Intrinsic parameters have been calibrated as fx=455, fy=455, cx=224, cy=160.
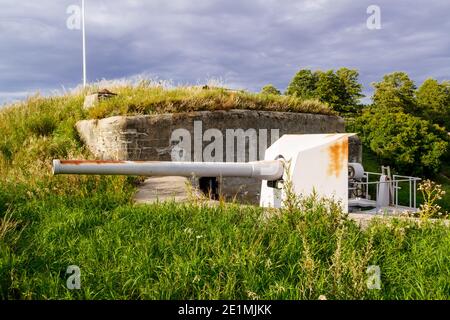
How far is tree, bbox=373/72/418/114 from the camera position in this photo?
35000mm

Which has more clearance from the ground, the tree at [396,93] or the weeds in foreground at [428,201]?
the tree at [396,93]

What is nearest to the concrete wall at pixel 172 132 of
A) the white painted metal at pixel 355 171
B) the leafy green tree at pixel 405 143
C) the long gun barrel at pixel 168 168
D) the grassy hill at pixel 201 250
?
the white painted metal at pixel 355 171

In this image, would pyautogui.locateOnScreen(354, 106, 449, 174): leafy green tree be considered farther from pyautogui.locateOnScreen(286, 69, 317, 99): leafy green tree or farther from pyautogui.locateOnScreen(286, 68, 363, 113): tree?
pyautogui.locateOnScreen(286, 69, 317, 99): leafy green tree

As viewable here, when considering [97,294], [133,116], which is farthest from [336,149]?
[133,116]

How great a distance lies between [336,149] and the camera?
5.30 m

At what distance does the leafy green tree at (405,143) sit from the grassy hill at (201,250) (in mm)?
23769

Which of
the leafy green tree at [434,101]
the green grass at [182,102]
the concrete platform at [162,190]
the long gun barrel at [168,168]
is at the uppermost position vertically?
the leafy green tree at [434,101]

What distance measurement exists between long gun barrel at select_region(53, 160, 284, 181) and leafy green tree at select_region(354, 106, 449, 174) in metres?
22.7

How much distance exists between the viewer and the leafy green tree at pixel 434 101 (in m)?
39.1

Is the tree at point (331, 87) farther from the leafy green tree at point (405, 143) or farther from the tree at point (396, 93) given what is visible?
the leafy green tree at point (405, 143)

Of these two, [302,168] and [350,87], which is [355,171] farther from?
[350,87]

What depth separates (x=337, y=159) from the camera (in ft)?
17.5

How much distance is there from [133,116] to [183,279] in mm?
7211
